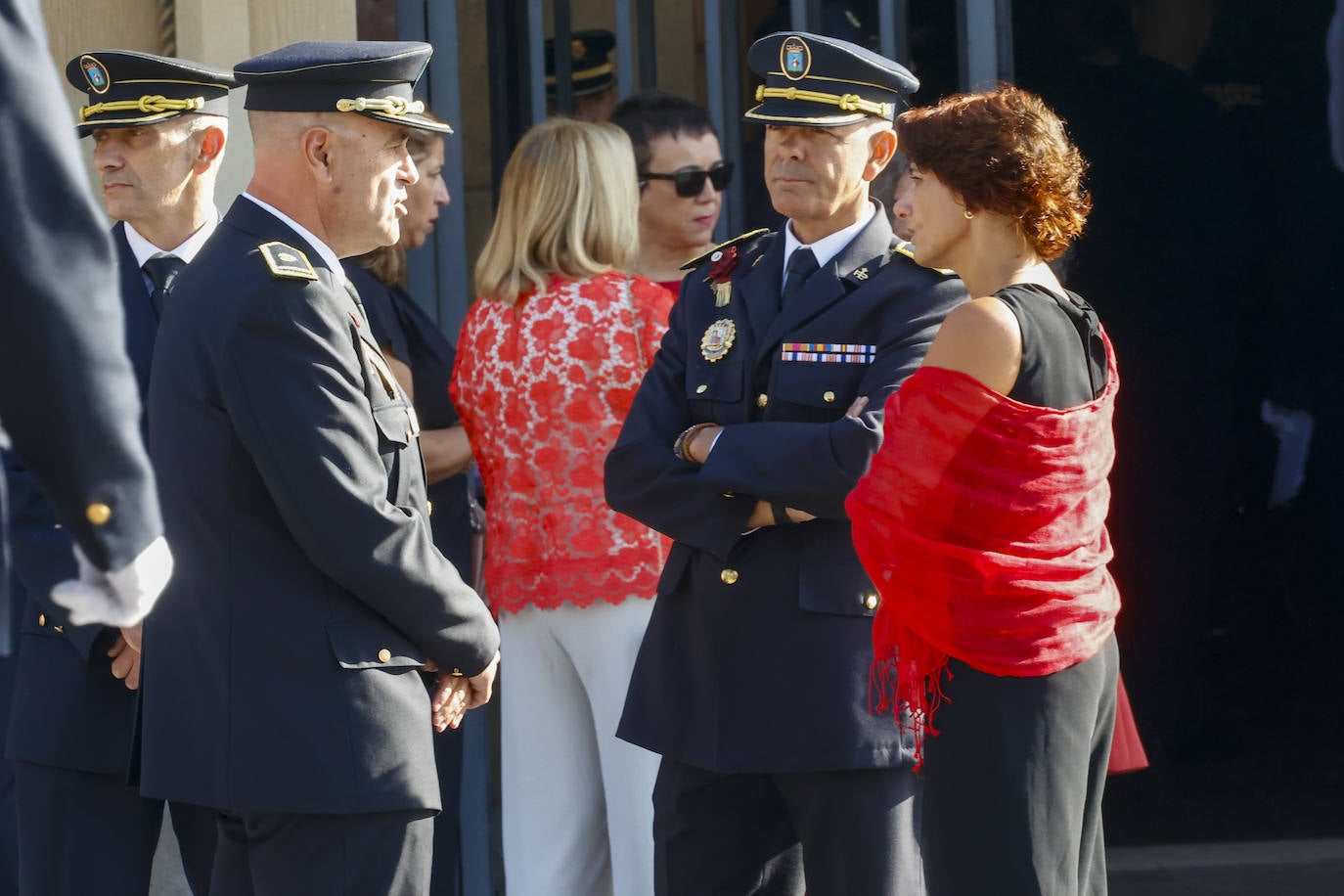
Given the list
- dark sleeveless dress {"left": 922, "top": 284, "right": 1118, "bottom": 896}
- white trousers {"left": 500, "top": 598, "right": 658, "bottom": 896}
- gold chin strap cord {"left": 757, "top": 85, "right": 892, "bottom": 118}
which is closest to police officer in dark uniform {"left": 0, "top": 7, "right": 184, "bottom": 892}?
dark sleeveless dress {"left": 922, "top": 284, "right": 1118, "bottom": 896}

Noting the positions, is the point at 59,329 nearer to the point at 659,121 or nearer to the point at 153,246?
the point at 153,246

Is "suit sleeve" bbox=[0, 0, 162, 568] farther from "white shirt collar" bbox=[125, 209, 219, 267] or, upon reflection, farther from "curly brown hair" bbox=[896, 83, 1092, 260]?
"white shirt collar" bbox=[125, 209, 219, 267]

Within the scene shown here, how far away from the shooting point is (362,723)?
8.16ft

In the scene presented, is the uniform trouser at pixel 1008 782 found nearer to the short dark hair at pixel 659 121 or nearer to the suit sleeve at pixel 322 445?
the suit sleeve at pixel 322 445

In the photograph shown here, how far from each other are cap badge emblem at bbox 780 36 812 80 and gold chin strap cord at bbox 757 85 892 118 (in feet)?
0.10

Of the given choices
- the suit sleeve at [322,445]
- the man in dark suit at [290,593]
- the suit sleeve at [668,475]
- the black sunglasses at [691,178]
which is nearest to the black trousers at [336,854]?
the man in dark suit at [290,593]

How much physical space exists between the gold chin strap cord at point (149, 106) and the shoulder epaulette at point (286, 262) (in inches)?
38.2

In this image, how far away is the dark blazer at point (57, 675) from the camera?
3006 mm

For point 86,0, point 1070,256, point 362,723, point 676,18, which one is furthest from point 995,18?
point 362,723

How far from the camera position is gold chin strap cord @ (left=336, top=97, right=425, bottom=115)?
104 inches

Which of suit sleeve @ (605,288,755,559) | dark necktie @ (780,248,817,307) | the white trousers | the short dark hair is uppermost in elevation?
the short dark hair

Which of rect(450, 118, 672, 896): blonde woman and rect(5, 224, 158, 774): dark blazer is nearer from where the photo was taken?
rect(5, 224, 158, 774): dark blazer

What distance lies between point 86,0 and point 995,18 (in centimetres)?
207

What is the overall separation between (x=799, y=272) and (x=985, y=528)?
2.58ft
